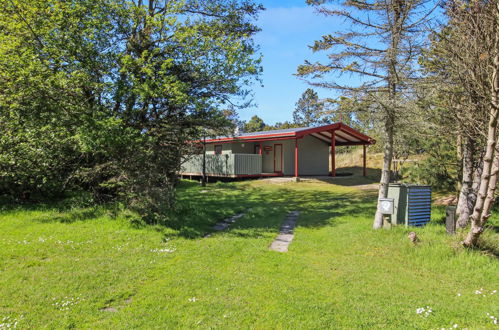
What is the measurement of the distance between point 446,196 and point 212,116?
10.6 meters

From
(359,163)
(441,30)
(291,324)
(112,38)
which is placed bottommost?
(291,324)

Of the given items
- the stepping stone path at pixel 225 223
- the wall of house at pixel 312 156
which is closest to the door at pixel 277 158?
the wall of house at pixel 312 156

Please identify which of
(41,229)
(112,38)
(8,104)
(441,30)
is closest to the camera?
(441,30)

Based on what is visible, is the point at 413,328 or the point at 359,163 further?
the point at 359,163

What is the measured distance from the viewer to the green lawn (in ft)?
10.7

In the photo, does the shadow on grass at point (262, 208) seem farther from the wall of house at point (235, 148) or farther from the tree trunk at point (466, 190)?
the wall of house at point (235, 148)

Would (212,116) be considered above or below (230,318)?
above

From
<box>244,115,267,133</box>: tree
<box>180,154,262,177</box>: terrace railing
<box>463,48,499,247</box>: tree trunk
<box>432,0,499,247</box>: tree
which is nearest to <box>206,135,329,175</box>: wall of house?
<box>180,154,262,177</box>: terrace railing

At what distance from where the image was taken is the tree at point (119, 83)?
6676 mm

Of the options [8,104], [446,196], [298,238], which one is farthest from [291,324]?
[446,196]

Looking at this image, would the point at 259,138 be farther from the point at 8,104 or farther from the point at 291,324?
the point at 291,324

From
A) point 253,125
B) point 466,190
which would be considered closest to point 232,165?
point 466,190

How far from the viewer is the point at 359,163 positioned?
29.4 metres

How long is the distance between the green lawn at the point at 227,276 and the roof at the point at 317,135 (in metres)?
10.5
